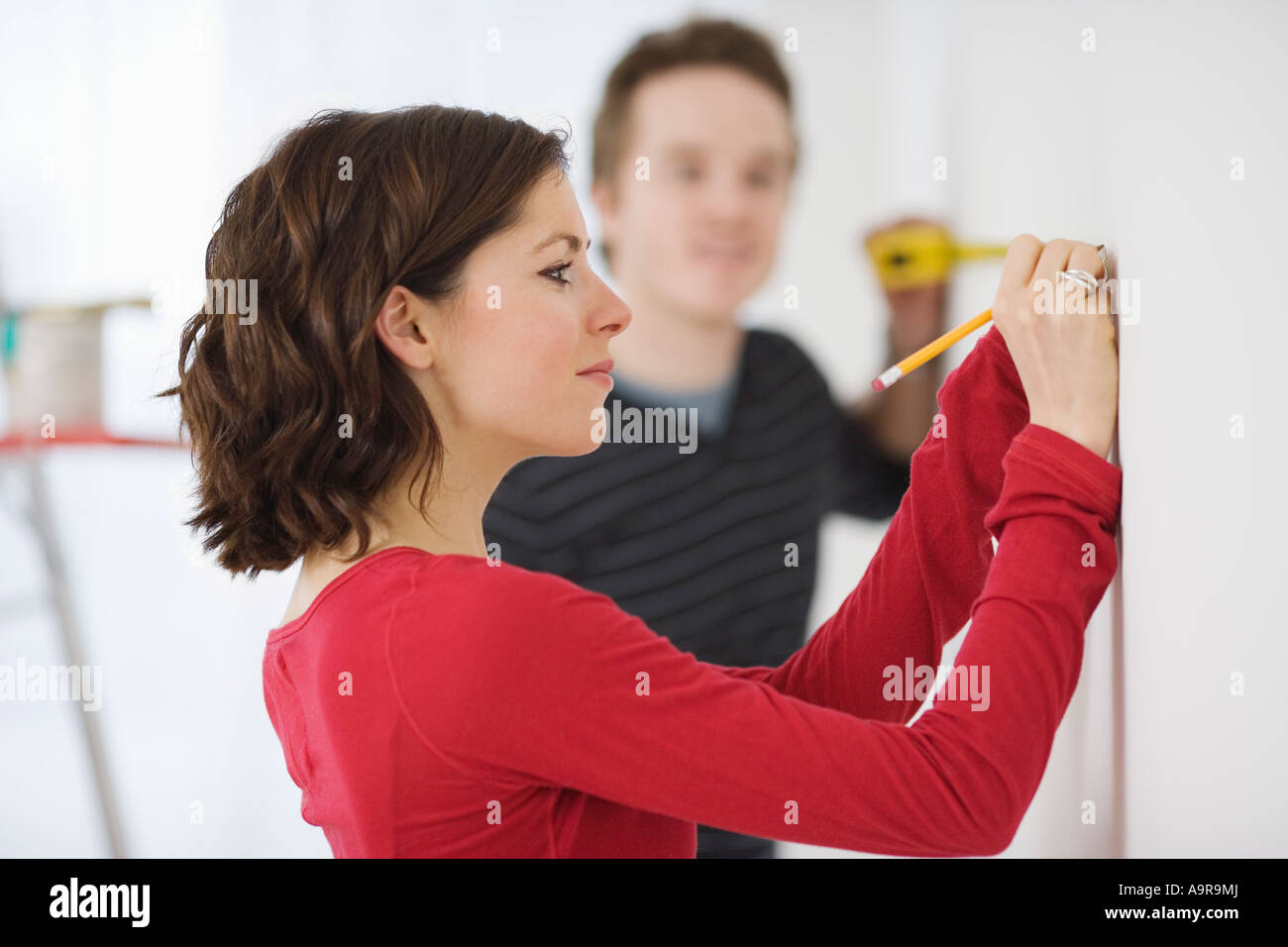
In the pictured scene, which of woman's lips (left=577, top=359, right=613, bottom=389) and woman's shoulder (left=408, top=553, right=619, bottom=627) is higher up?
woman's lips (left=577, top=359, right=613, bottom=389)

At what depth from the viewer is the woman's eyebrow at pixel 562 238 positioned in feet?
2.16

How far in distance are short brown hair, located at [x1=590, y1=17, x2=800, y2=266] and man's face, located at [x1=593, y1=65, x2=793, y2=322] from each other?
1 cm

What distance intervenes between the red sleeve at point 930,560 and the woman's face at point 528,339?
22cm

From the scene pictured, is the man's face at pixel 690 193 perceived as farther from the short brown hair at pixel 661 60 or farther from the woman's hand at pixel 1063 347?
the woman's hand at pixel 1063 347

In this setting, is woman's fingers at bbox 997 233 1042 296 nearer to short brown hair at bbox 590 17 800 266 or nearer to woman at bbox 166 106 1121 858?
woman at bbox 166 106 1121 858

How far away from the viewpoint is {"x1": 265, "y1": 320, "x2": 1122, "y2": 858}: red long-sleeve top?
54cm

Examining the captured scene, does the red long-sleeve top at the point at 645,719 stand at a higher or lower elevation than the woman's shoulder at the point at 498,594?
lower

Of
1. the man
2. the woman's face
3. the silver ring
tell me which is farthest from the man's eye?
the man

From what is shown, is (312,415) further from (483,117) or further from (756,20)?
(756,20)

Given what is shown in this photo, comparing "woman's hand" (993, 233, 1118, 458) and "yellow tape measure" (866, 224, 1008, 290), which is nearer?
"woman's hand" (993, 233, 1118, 458)

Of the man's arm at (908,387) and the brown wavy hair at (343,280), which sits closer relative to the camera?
the brown wavy hair at (343,280)

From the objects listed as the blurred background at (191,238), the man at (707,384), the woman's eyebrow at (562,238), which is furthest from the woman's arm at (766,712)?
the blurred background at (191,238)
